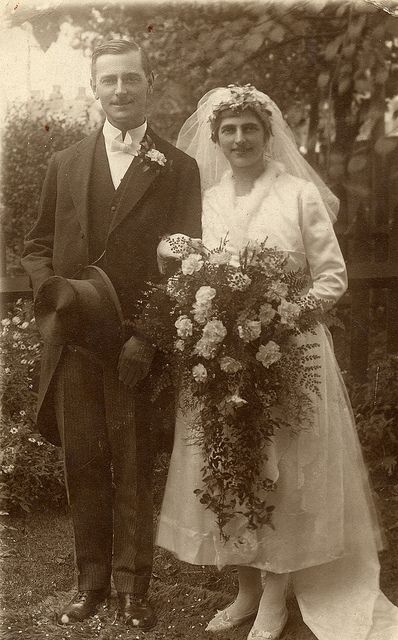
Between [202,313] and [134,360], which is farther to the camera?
[134,360]

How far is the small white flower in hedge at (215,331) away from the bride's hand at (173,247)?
366 millimetres

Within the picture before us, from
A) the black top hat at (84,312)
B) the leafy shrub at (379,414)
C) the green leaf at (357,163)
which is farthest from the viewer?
the green leaf at (357,163)

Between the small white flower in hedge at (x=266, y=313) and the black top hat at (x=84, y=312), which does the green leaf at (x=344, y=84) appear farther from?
the black top hat at (x=84, y=312)

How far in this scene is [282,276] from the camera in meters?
3.20

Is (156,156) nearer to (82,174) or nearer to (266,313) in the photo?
(82,174)

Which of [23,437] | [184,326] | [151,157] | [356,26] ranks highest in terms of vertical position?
[356,26]

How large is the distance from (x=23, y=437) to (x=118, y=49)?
2060 mm

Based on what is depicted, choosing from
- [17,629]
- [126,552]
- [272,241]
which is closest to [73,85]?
[272,241]

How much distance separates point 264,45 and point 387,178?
101cm

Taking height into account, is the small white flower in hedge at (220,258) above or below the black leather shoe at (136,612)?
above

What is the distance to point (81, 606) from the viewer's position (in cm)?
Result: 344

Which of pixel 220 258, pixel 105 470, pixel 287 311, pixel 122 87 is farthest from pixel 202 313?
pixel 122 87

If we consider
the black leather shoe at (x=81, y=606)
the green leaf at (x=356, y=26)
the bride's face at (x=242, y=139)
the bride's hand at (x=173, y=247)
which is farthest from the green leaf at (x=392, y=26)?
the black leather shoe at (x=81, y=606)

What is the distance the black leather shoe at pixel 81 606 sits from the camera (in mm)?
3430
